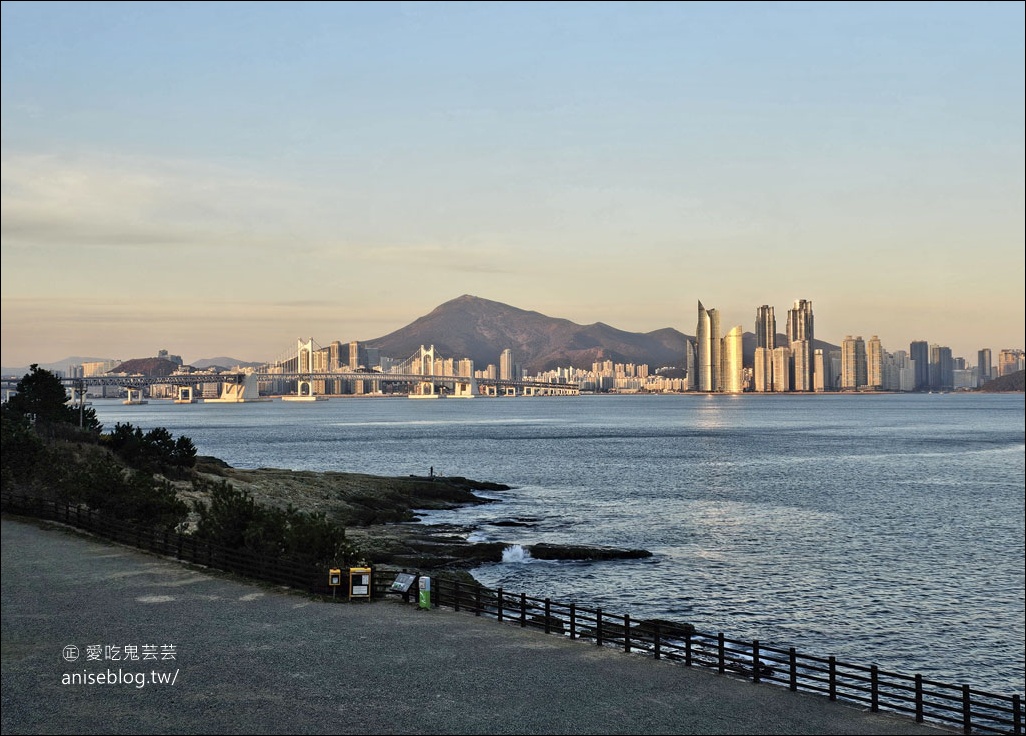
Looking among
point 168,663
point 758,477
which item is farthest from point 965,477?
point 168,663

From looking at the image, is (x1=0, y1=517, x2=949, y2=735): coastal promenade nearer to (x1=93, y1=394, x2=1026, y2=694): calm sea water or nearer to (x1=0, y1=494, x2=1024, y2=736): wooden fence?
(x1=0, y1=494, x2=1024, y2=736): wooden fence

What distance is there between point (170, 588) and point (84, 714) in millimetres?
10275

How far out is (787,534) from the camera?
5831cm

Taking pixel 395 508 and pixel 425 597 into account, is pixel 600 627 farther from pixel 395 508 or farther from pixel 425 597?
pixel 395 508

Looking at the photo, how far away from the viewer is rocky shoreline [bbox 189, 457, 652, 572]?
47344 millimetres

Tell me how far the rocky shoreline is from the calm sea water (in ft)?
6.27

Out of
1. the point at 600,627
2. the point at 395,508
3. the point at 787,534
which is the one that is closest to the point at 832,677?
the point at 600,627

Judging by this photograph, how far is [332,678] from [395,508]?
48.2 meters

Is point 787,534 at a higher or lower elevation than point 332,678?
lower

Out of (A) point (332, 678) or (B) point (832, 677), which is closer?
(B) point (832, 677)

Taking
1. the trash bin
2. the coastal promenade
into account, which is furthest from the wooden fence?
the coastal promenade

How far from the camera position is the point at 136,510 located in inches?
1439

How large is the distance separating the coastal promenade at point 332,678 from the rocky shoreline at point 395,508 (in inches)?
597

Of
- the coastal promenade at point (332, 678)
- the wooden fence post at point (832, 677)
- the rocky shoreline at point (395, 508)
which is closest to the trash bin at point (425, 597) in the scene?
the coastal promenade at point (332, 678)
